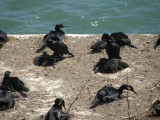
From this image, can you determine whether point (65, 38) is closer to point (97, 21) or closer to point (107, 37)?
point (107, 37)

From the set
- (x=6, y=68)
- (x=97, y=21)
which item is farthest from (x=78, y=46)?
(x=97, y=21)

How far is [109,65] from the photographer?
12977 millimetres

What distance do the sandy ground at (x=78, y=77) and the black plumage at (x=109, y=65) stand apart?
0.18 m

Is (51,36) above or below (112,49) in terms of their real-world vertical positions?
above

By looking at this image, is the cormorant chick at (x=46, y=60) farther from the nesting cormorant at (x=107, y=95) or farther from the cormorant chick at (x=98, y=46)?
the nesting cormorant at (x=107, y=95)

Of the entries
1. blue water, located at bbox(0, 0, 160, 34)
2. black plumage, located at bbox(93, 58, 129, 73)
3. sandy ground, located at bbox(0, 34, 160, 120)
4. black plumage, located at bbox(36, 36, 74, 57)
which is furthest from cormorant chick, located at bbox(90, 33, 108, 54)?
blue water, located at bbox(0, 0, 160, 34)

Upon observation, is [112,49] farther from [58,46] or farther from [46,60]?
[46,60]

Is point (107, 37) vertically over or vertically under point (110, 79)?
over

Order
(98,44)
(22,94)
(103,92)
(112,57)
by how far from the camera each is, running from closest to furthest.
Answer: (103,92), (22,94), (112,57), (98,44)

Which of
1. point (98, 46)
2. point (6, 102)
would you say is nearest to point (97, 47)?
point (98, 46)

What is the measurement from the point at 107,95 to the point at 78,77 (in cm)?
210

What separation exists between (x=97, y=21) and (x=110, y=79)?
490 inches

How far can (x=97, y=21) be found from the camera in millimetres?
24594

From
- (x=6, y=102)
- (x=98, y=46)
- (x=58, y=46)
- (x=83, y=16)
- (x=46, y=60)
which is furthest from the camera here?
(x=83, y=16)
